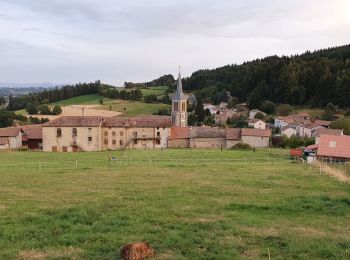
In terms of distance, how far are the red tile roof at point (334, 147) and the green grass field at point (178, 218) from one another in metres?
19.0

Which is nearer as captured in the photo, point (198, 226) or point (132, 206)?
point (198, 226)

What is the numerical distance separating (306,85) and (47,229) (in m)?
110

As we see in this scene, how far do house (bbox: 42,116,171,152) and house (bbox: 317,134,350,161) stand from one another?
2841 cm

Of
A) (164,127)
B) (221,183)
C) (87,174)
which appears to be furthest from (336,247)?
(164,127)

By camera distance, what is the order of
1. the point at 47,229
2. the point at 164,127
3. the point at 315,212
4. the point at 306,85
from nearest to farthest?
the point at 47,229 < the point at 315,212 < the point at 164,127 < the point at 306,85

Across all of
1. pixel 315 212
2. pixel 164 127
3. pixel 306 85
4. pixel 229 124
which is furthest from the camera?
pixel 306 85

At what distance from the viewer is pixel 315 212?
16.3m

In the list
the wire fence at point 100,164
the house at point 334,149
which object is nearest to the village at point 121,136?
the house at point 334,149

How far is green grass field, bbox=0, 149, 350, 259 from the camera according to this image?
444 inches

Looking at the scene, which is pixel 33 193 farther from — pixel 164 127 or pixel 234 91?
pixel 234 91

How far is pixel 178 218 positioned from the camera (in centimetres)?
1493

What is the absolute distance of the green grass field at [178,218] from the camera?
11281 millimetres

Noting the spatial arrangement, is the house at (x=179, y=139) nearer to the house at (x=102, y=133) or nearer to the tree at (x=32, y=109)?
the house at (x=102, y=133)

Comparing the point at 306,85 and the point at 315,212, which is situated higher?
the point at 306,85
